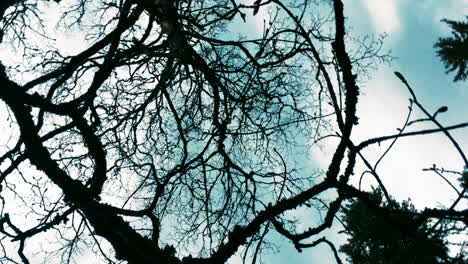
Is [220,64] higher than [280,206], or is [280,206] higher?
[220,64]

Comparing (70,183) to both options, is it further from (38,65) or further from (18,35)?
(18,35)

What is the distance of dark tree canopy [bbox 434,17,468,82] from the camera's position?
51.2 ft

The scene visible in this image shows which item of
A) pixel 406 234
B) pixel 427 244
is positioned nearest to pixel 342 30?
pixel 406 234

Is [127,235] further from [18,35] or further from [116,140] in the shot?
[18,35]

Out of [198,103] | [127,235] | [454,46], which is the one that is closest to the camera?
[127,235]

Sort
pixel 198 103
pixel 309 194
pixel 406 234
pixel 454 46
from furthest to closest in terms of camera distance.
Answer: pixel 454 46 → pixel 198 103 → pixel 309 194 → pixel 406 234

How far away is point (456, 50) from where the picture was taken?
1608 centimetres

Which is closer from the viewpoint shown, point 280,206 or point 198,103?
point 280,206

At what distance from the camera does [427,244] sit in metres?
1.08

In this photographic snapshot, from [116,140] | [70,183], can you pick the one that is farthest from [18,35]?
[70,183]

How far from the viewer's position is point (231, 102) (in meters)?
5.70

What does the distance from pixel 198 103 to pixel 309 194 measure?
337 cm

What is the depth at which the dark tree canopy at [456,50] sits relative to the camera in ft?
51.2

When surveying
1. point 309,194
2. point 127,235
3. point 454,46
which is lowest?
point 309,194
